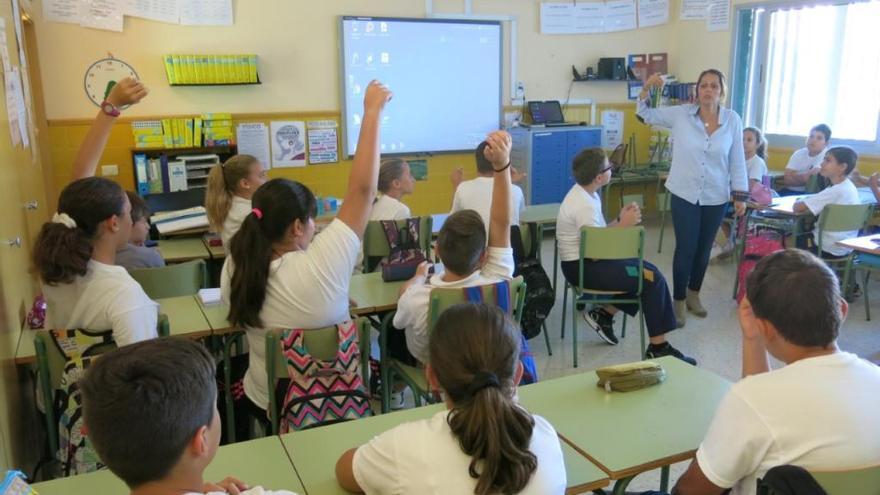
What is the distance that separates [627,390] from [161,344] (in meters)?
1.32

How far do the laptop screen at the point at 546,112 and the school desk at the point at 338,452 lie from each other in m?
5.68

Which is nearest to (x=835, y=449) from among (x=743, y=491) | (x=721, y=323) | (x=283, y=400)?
(x=743, y=491)

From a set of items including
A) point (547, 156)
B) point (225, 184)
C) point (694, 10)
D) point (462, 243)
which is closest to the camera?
point (462, 243)

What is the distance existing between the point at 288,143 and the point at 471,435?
5.41 m

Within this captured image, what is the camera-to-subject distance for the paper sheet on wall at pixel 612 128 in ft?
25.6

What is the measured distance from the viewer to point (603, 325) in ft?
14.3

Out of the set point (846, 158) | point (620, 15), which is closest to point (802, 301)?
point (846, 158)

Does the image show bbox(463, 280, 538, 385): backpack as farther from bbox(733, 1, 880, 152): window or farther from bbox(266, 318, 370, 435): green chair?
bbox(733, 1, 880, 152): window

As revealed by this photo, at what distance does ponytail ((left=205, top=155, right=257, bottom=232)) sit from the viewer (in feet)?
12.1

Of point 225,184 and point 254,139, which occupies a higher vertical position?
point 254,139

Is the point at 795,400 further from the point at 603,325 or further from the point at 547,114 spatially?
the point at 547,114

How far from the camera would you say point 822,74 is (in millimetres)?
6648

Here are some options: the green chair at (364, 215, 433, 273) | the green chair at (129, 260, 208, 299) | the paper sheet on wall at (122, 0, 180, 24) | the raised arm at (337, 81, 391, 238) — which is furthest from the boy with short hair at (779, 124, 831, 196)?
the paper sheet on wall at (122, 0, 180, 24)

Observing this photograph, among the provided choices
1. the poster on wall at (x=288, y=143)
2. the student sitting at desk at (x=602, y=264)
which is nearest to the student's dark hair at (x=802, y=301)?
the student sitting at desk at (x=602, y=264)
